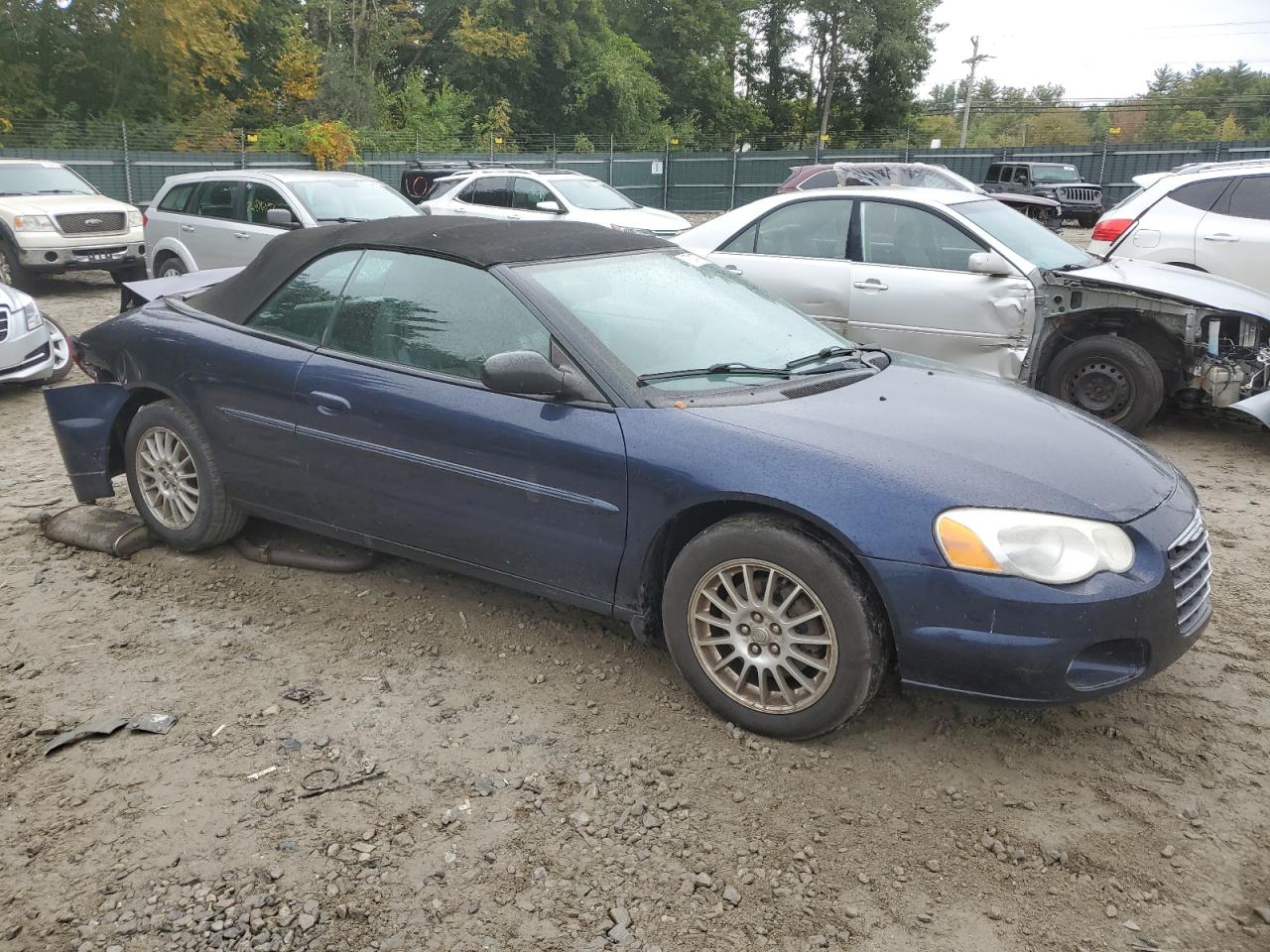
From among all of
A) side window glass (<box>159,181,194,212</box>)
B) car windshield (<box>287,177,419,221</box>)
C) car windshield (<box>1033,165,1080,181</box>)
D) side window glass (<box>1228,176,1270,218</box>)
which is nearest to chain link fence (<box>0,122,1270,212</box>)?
car windshield (<box>1033,165,1080,181</box>)

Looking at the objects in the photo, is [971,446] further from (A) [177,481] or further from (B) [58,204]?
(B) [58,204]

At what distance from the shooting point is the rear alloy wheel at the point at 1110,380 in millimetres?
6754

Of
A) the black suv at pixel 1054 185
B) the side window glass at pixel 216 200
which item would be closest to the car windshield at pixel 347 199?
the side window glass at pixel 216 200

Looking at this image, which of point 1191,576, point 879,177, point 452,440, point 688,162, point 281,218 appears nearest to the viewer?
point 1191,576

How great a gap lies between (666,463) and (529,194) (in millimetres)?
12875

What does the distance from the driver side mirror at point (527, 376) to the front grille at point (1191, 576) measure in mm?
1918

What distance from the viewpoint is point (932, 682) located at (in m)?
3.06

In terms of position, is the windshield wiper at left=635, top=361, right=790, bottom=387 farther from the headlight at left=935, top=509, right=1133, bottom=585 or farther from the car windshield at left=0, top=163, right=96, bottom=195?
the car windshield at left=0, top=163, right=96, bottom=195

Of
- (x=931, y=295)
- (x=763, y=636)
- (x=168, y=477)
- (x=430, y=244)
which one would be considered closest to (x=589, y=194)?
(x=931, y=295)

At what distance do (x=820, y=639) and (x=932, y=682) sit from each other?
340 millimetres

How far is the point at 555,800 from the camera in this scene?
9.99 ft

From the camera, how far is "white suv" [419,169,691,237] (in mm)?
14977

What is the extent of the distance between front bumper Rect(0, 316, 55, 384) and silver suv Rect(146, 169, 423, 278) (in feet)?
10.6

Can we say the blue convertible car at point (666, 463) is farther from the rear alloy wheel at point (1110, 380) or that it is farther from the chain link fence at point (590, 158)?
the chain link fence at point (590, 158)
